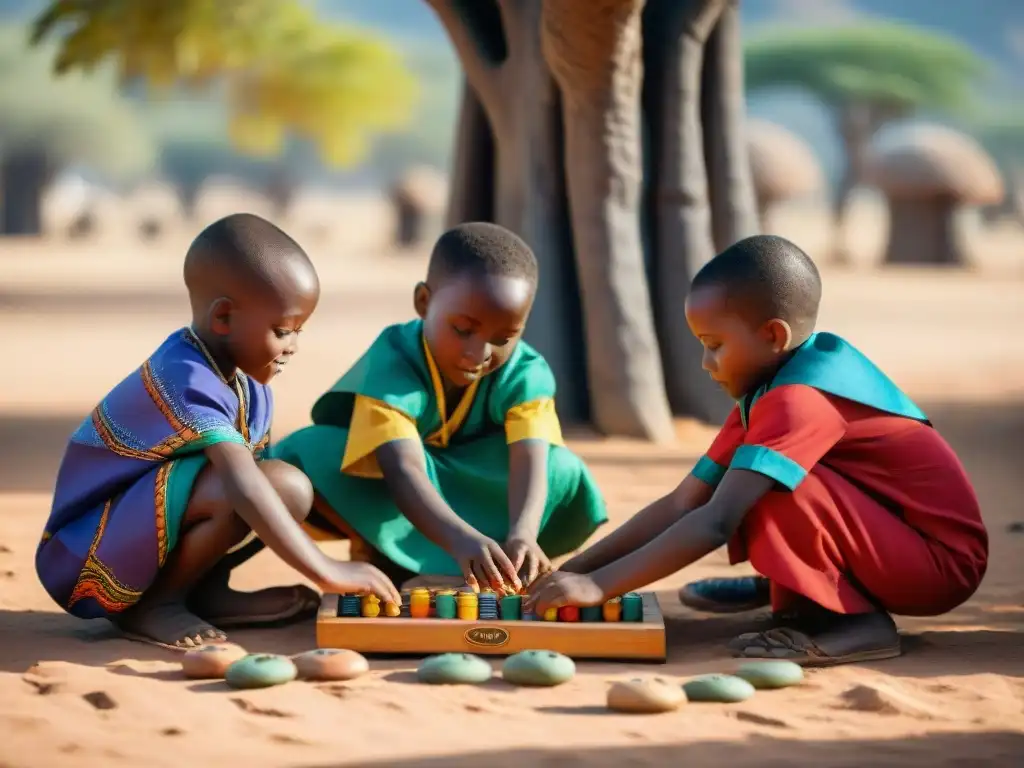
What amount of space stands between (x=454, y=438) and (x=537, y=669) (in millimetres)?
1259

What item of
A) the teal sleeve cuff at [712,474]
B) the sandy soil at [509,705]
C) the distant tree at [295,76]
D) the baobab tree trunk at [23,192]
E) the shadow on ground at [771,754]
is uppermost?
the distant tree at [295,76]

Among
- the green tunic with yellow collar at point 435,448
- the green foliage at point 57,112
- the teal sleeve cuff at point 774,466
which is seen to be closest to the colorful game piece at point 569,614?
the teal sleeve cuff at point 774,466

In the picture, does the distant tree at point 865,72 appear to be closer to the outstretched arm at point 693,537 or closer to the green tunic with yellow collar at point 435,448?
the green tunic with yellow collar at point 435,448

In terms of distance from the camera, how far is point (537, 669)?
3619 millimetres

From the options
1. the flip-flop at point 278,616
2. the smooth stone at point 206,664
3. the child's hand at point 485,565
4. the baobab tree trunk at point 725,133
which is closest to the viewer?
the smooth stone at point 206,664

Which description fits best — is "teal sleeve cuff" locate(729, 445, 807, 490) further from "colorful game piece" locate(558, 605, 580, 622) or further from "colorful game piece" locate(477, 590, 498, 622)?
"colorful game piece" locate(477, 590, 498, 622)

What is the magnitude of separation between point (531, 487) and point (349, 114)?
32.9m

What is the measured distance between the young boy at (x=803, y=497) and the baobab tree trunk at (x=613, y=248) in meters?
3.49

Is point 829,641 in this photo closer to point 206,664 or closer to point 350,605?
point 350,605

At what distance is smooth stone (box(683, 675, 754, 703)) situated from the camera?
347cm

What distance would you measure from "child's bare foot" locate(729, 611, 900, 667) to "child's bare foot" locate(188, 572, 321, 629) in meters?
1.28

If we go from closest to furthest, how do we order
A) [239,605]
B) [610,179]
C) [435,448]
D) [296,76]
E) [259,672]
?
[259,672], [239,605], [435,448], [610,179], [296,76]

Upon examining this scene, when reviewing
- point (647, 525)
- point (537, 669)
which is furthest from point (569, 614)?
point (647, 525)

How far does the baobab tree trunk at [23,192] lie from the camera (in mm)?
35125
